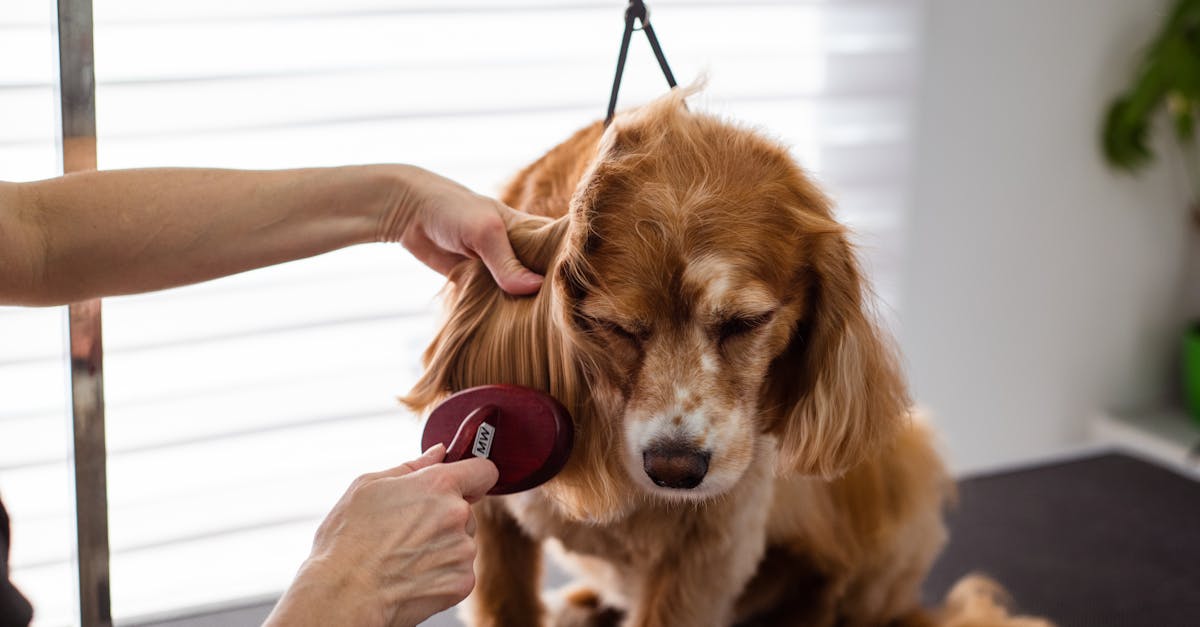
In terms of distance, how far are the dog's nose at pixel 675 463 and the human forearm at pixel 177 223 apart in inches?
16.2

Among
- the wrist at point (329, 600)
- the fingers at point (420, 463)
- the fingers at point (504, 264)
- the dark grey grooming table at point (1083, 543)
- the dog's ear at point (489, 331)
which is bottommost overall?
the dark grey grooming table at point (1083, 543)

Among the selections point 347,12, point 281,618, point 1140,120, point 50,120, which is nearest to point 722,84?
point 347,12

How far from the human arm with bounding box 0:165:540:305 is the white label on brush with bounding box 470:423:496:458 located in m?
0.15

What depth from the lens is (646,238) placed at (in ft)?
3.19

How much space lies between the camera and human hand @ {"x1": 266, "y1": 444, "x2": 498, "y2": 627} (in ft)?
2.92

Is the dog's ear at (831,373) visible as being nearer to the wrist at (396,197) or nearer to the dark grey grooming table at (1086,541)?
the wrist at (396,197)

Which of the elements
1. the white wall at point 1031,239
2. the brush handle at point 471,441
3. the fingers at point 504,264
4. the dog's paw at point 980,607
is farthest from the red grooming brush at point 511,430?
the white wall at point 1031,239

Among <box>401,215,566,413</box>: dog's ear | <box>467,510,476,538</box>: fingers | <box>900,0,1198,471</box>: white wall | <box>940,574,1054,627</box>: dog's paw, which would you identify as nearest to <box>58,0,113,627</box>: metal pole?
<box>401,215,566,413</box>: dog's ear

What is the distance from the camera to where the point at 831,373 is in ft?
3.55

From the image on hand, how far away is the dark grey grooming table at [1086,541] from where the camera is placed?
1546mm

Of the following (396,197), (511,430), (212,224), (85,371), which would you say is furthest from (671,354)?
(85,371)

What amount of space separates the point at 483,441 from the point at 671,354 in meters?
0.18

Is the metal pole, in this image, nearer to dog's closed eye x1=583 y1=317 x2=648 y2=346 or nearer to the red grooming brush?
the red grooming brush

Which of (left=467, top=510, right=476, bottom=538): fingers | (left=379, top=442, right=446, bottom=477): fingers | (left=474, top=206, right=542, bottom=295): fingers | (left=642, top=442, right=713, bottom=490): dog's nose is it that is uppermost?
(left=474, top=206, right=542, bottom=295): fingers
